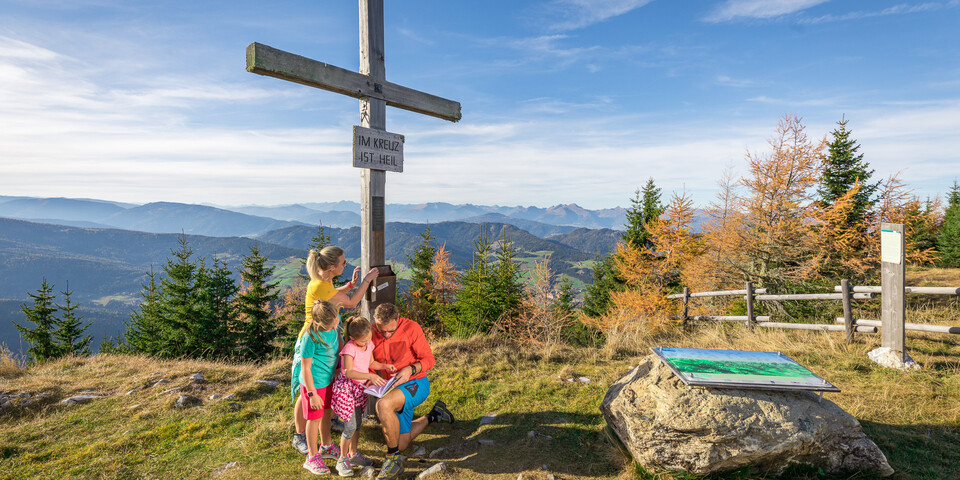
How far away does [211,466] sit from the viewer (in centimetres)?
385

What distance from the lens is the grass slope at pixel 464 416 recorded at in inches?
149

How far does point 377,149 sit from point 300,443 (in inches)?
123

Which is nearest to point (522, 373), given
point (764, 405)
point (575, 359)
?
point (575, 359)

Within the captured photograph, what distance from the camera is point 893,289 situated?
19.9 feet

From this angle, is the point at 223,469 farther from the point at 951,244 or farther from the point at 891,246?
the point at 951,244

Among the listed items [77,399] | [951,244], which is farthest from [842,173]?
[77,399]

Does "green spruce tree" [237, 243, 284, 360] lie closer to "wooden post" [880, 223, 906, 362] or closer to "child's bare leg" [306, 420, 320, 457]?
"child's bare leg" [306, 420, 320, 457]

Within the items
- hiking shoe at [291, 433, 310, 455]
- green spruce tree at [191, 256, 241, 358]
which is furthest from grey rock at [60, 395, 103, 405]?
green spruce tree at [191, 256, 241, 358]

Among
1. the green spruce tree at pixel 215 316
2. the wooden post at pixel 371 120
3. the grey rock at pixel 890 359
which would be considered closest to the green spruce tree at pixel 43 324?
the green spruce tree at pixel 215 316

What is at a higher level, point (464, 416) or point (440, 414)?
point (440, 414)

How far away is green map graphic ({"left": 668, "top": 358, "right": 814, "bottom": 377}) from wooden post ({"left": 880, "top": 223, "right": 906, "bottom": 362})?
360cm

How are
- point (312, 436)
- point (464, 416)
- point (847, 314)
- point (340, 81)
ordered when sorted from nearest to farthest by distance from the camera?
point (312, 436)
point (340, 81)
point (464, 416)
point (847, 314)

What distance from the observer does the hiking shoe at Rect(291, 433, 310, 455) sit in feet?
13.1

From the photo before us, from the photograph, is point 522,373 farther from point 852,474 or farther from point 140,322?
point 140,322
